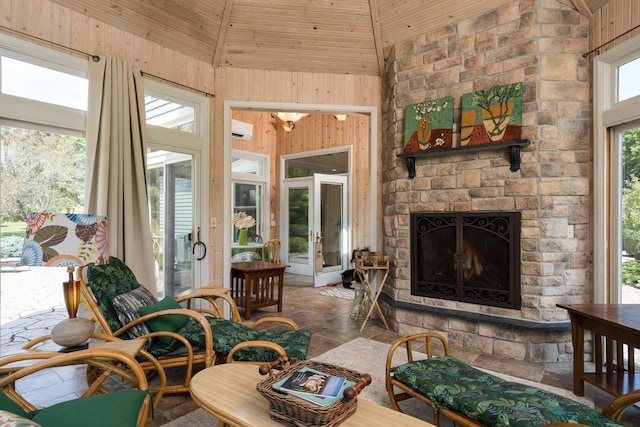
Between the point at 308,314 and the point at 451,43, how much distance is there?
11.5ft

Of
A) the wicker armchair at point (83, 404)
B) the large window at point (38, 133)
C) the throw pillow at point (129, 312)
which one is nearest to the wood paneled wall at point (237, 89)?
the large window at point (38, 133)

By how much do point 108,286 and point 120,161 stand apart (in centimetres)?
131

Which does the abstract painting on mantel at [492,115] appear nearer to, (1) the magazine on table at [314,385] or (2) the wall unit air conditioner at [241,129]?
(1) the magazine on table at [314,385]

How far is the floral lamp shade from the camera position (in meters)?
1.97

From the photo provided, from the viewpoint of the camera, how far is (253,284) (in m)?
4.66

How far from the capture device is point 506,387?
1869 millimetres

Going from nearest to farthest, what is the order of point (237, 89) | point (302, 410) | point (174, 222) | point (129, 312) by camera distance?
point (302, 410) < point (129, 312) < point (174, 222) < point (237, 89)

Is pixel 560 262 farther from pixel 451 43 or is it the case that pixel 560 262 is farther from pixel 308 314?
pixel 308 314

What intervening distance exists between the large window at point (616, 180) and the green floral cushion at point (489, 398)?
6.02 ft

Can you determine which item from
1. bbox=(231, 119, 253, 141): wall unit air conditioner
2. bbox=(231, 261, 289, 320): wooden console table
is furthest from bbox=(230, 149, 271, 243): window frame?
bbox=(231, 261, 289, 320): wooden console table

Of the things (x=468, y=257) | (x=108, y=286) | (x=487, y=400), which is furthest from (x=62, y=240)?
(x=468, y=257)

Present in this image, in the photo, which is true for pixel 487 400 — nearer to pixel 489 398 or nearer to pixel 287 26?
pixel 489 398

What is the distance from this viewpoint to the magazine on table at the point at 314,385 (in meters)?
1.42

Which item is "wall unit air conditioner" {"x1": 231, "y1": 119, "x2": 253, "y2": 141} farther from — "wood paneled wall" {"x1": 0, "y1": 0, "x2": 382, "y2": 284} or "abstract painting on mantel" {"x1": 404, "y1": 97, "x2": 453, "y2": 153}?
"abstract painting on mantel" {"x1": 404, "y1": 97, "x2": 453, "y2": 153}
